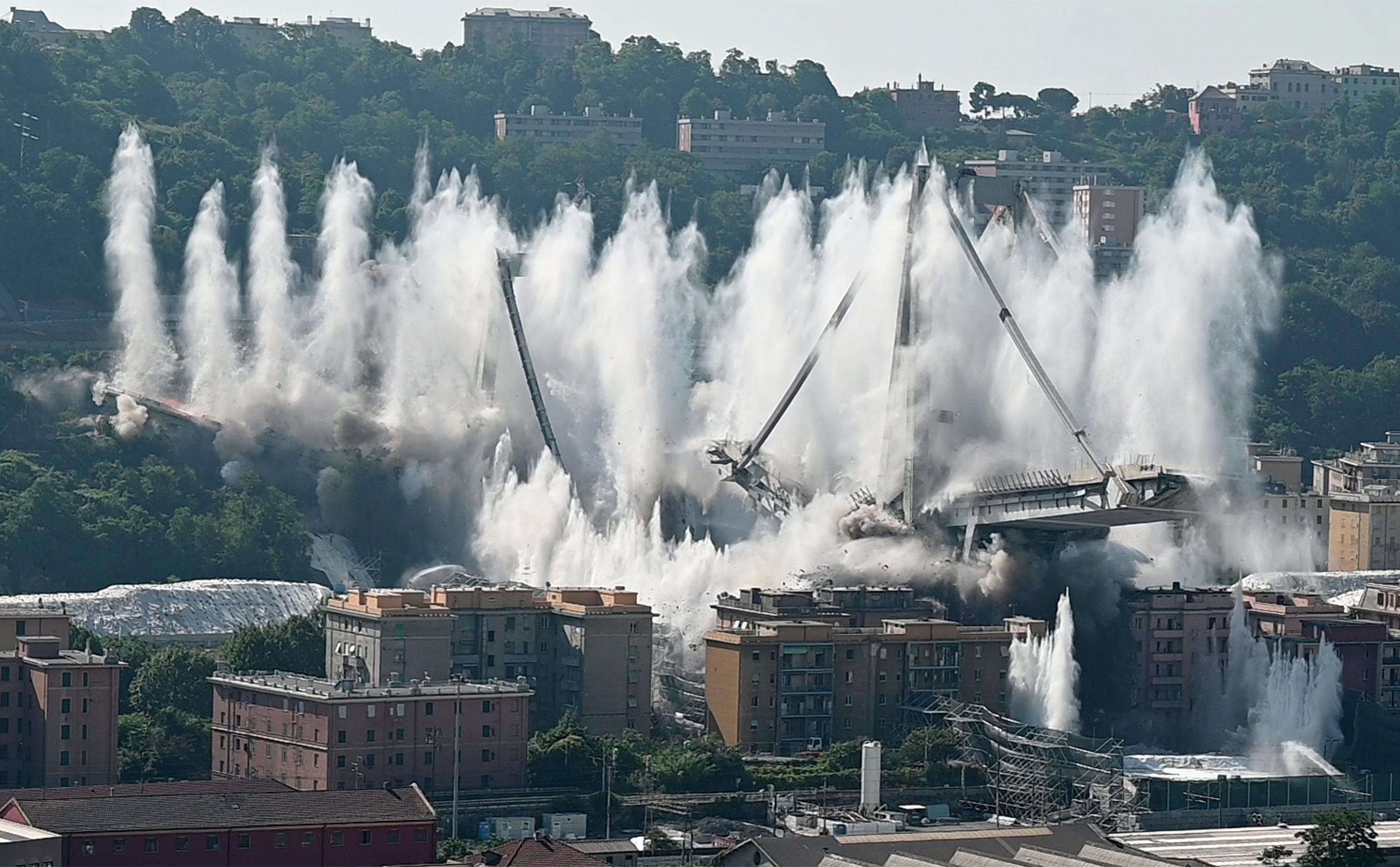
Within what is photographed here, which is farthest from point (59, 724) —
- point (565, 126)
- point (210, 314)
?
point (565, 126)

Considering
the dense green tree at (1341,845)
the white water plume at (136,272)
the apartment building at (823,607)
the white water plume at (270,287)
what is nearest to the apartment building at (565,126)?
the white water plume at (136,272)

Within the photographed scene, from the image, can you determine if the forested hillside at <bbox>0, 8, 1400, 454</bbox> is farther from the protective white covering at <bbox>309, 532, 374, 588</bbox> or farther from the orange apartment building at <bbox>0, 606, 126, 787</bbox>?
the orange apartment building at <bbox>0, 606, 126, 787</bbox>

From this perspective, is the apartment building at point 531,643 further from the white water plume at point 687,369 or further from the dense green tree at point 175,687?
the white water plume at point 687,369

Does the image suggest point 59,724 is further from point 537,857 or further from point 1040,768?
point 1040,768

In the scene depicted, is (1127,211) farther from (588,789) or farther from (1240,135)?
(588,789)

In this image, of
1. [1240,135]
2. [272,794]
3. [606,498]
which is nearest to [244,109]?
[1240,135]

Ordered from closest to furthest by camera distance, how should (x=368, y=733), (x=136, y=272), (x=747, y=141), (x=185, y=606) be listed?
(x=368, y=733)
(x=185, y=606)
(x=136, y=272)
(x=747, y=141)
